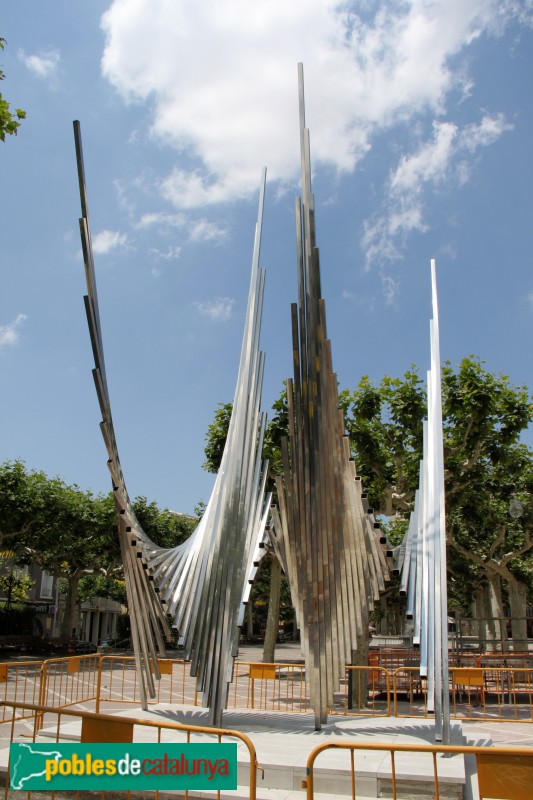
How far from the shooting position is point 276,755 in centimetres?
752

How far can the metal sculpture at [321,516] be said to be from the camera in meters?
9.20

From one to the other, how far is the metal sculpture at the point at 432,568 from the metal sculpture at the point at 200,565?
218 centimetres

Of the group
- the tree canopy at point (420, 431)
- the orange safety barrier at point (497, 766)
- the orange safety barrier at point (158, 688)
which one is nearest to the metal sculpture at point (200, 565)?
the orange safety barrier at point (158, 688)

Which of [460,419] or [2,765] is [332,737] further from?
[460,419]

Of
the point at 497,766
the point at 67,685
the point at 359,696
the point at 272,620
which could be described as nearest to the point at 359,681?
the point at 359,696

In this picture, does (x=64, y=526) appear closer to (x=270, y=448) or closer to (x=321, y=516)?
(x=270, y=448)

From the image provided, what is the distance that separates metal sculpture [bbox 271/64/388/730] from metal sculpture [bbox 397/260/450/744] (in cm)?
52

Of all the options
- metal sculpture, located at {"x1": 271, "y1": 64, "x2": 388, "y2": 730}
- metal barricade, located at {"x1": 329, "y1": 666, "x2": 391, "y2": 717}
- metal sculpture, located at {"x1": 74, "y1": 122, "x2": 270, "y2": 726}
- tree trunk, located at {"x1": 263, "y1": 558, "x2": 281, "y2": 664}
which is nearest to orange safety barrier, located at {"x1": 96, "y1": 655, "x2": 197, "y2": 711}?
tree trunk, located at {"x1": 263, "y1": 558, "x2": 281, "y2": 664}

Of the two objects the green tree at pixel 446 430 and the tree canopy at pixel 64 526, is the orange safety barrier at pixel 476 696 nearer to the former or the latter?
the green tree at pixel 446 430

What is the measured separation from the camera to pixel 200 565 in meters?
9.66

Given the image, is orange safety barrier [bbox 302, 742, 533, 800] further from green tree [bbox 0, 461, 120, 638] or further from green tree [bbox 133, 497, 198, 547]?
green tree [bbox 133, 497, 198, 547]

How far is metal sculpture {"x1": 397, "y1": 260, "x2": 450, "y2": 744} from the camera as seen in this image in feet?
25.9

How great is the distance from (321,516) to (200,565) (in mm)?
1886

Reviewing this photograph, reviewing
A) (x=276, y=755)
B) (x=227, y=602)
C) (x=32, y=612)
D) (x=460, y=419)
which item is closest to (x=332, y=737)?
(x=276, y=755)
